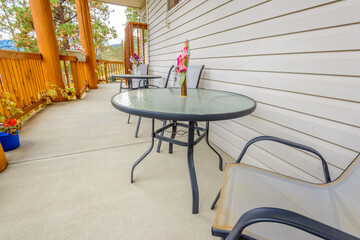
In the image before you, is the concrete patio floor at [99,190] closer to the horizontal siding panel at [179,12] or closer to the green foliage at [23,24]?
the horizontal siding panel at [179,12]

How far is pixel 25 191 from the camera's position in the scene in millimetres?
1304

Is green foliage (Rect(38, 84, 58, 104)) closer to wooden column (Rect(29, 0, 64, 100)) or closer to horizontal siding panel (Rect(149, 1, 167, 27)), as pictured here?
wooden column (Rect(29, 0, 64, 100))

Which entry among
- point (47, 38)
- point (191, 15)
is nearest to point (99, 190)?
point (191, 15)

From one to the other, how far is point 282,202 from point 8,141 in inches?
106

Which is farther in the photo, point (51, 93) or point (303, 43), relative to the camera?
point (51, 93)

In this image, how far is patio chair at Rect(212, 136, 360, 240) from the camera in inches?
22.2

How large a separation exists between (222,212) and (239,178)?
0.83 ft

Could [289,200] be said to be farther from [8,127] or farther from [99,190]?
[8,127]

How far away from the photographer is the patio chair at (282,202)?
0.56 metres

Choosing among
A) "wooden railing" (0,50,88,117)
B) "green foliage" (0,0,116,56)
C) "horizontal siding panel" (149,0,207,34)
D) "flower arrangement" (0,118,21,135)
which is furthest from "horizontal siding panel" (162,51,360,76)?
"green foliage" (0,0,116,56)

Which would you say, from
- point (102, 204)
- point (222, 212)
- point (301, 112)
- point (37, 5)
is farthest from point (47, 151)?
point (37, 5)

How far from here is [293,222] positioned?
38 cm

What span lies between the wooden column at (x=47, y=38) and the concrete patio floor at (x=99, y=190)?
6.47 feet

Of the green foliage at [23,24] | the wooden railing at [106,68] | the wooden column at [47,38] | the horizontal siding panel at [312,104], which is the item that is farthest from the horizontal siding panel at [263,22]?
the wooden railing at [106,68]
